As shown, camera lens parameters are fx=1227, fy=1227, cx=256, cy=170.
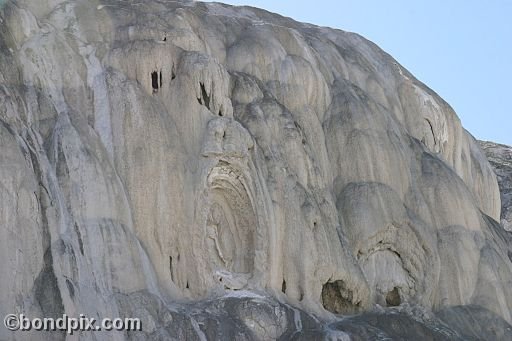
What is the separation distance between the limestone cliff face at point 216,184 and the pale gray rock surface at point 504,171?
12823 millimetres

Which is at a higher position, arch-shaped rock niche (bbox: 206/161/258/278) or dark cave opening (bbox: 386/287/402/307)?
arch-shaped rock niche (bbox: 206/161/258/278)

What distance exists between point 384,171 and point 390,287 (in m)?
3.76

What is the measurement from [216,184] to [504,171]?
1154 inches

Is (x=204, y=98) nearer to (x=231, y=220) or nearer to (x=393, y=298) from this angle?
(x=231, y=220)

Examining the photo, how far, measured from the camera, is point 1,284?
24672mm

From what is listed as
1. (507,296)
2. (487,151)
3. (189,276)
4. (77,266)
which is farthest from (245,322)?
(487,151)

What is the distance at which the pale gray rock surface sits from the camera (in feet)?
174

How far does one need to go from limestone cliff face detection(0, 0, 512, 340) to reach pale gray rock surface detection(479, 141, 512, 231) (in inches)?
505

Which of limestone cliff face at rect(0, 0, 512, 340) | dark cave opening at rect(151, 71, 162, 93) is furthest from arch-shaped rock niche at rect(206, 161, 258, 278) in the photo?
dark cave opening at rect(151, 71, 162, 93)

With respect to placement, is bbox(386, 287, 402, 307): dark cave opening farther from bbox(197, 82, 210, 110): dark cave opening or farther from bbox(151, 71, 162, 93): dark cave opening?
bbox(151, 71, 162, 93): dark cave opening

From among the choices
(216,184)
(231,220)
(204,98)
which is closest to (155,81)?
(204,98)

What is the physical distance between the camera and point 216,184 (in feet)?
103

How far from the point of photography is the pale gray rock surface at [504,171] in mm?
53094

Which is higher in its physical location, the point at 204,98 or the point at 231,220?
the point at 204,98
